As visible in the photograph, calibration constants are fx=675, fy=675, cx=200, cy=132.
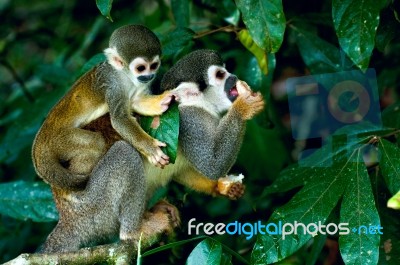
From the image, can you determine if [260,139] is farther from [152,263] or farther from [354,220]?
[354,220]

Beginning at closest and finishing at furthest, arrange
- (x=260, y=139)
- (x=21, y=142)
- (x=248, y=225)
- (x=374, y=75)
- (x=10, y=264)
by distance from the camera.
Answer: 1. (x=10, y=264)
2. (x=248, y=225)
3. (x=374, y=75)
4. (x=21, y=142)
5. (x=260, y=139)

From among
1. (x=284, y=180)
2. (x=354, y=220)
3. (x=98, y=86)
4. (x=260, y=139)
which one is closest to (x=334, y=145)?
(x=284, y=180)

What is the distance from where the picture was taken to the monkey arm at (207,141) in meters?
3.93

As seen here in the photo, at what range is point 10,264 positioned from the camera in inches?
123

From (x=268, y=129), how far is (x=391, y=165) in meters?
1.61

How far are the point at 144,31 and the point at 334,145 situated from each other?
126cm

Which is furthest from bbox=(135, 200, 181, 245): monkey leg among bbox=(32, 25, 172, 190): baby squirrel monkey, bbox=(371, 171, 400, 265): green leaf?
bbox=(371, 171, 400, 265): green leaf

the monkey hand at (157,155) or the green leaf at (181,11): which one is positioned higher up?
the green leaf at (181,11)

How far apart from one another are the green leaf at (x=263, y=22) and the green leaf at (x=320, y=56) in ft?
3.38

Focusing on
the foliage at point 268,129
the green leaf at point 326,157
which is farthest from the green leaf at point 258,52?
the green leaf at point 326,157

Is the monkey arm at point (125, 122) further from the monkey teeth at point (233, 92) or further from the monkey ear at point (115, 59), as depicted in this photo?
the monkey teeth at point (233, 92)

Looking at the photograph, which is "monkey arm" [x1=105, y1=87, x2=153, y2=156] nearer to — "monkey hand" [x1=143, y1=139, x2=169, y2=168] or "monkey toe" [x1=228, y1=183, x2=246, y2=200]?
"monkey hand" [x1=143, y1=139, x2=169, y2=168]

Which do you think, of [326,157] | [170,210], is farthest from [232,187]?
[326,157]

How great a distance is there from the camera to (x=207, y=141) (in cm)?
398
